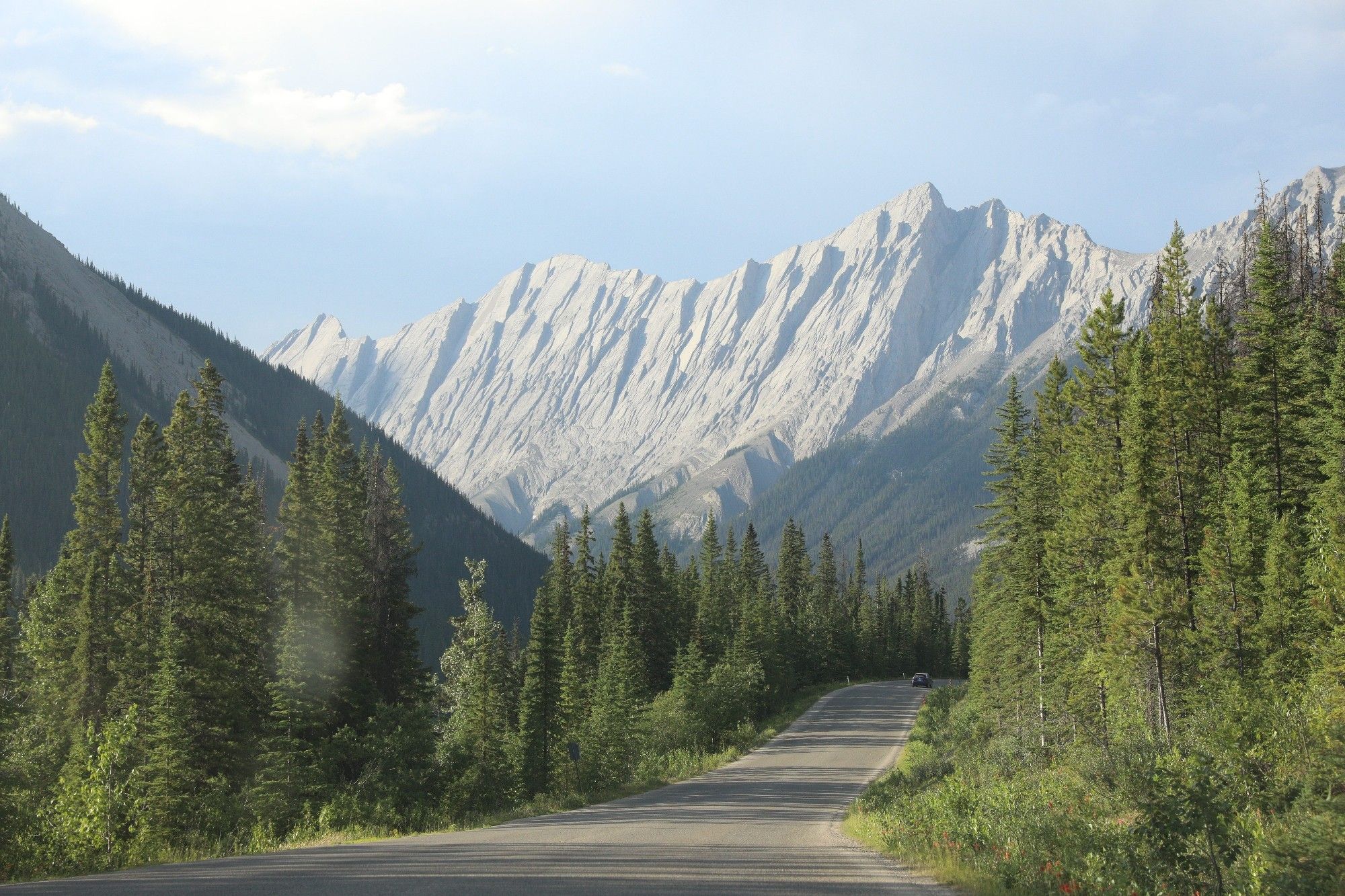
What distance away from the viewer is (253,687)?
3778cm

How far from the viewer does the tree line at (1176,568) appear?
2009 centimetres

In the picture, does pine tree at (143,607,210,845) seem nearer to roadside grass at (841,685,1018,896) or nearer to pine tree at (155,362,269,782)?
pine tree at (155,362,269,782)

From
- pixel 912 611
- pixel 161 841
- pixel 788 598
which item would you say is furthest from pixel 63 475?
pixel 161 841

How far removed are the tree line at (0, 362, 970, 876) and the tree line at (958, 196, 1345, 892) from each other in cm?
1721

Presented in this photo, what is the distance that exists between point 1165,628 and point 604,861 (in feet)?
85.2

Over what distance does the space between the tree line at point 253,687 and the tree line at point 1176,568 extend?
17212mm

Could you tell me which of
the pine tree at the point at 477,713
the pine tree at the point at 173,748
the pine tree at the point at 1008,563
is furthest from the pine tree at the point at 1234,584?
the pine tree at the point at 173,748

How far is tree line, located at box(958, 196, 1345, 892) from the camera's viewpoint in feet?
65.9

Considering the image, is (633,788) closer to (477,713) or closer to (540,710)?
(540,710)

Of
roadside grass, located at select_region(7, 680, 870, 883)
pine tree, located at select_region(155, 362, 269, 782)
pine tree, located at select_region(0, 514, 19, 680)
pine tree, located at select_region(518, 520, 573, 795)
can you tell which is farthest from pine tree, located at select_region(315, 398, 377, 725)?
pine tree, located at select_region(518, 520, 573, 795)

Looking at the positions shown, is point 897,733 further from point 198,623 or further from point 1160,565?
point 198,623

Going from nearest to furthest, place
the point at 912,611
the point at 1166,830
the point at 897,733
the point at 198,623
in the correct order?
the point at 1166,830
the point at 198,623
the point at 897,733
the point at 912,611

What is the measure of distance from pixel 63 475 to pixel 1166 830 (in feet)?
706

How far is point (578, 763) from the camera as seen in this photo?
48.8 metres
